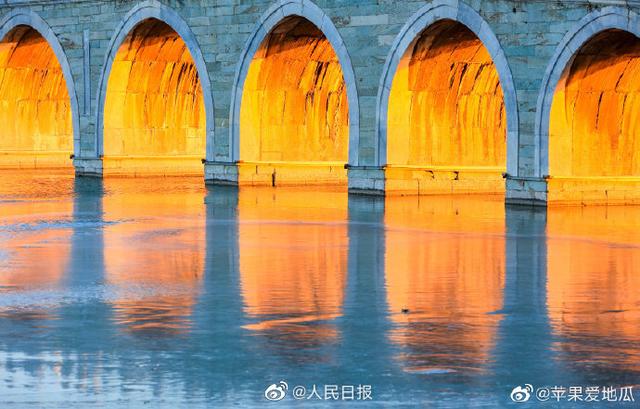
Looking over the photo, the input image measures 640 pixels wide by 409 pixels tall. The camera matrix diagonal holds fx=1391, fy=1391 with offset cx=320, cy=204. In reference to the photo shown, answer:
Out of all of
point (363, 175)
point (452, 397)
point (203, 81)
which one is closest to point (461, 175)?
point (363, 175)

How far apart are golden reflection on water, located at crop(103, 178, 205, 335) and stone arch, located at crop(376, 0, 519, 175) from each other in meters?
3.92

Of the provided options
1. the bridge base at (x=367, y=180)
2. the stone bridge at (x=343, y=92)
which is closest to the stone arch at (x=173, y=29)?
the stone bridge at (x=343, y=92)

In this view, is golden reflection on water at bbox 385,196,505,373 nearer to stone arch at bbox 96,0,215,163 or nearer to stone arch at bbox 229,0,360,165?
stone arch at bbox 229,0,360,165

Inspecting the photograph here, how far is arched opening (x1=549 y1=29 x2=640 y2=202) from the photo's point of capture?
2352cm

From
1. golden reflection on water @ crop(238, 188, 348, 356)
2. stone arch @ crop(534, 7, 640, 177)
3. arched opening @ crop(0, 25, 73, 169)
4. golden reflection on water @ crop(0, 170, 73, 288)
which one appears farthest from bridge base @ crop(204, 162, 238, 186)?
arched opening @ crop(0, 25, 73, 169)

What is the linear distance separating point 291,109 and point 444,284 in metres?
18.6

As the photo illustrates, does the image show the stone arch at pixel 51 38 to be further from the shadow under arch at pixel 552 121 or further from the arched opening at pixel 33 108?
the shadow under arch at pixel 552 121

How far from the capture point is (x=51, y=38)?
117 feet

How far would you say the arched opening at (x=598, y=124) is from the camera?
23516 millimetres

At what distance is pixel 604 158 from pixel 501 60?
253 cm

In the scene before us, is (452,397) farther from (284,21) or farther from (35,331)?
(284,21)

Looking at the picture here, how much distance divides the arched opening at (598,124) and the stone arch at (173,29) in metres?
9.70

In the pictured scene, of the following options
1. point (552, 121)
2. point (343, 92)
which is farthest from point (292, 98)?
point (552, 121)

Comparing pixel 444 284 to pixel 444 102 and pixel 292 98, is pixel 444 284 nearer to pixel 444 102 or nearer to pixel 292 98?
pixel 444 102
